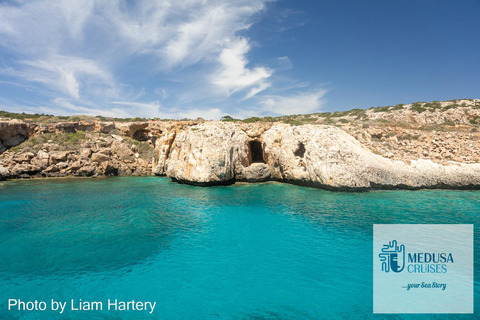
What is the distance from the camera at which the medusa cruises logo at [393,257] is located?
290 inches

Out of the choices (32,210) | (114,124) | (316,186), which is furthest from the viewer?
(114,124)

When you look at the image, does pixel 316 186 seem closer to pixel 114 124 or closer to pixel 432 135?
pixel 432 135

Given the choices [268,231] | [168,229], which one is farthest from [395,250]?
[168,229]

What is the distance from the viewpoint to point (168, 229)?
10.9m

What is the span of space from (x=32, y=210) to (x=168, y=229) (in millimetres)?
10618

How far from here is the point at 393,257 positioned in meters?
7.83

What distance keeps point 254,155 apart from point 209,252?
22.2 m

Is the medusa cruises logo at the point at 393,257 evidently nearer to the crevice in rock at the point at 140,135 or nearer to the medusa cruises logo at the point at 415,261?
the medusa cruises logo at the point at 415,261

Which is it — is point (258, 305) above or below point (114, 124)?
below

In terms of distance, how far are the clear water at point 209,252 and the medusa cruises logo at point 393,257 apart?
547mm

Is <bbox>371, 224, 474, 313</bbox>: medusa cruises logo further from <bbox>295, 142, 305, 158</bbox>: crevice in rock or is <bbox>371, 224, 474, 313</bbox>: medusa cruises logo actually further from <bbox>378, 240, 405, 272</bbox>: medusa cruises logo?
<bbox>295, 142, 305, 158</bbox>: crevice in rock

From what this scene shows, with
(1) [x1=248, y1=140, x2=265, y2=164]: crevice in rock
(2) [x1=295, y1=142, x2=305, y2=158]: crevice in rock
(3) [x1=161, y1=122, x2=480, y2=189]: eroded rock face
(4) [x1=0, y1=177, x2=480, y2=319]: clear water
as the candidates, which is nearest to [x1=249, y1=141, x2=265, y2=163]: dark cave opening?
(1) [x1=248, y1=140, x2=265, y2=164]: crevice in rock

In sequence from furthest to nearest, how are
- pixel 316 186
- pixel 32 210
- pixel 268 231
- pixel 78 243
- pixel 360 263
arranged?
pixel 316 186
pixel 32 210
pixel 268 231
pixel 78 243
pixel 360 263

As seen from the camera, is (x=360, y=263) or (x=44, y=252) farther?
(x=44, y=252)
